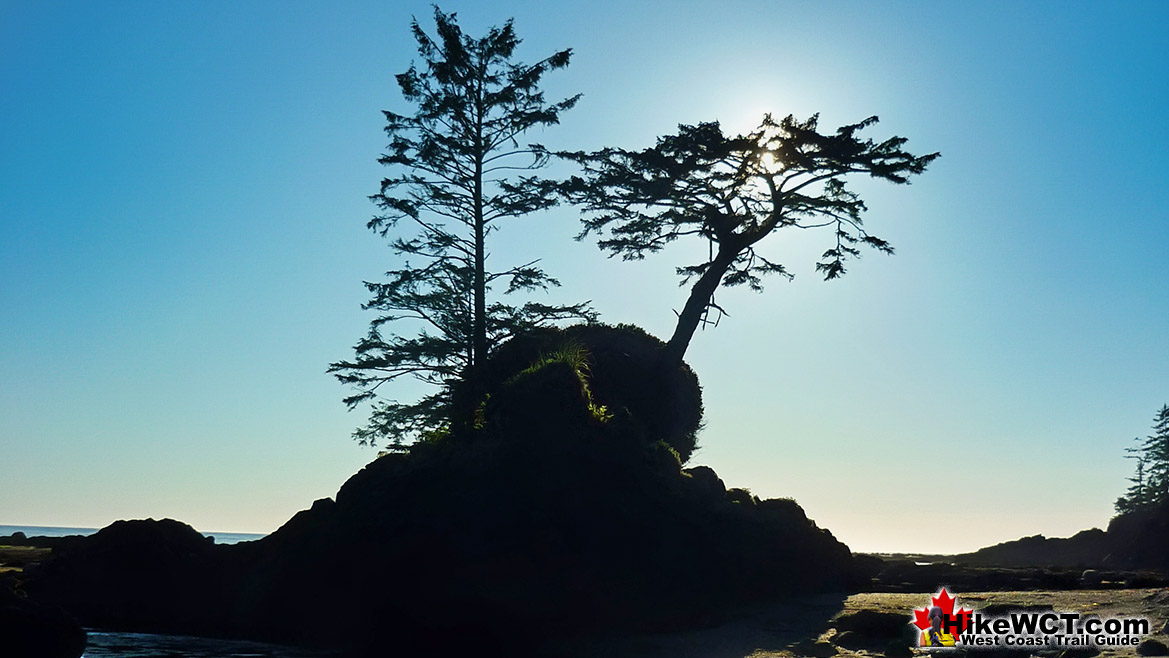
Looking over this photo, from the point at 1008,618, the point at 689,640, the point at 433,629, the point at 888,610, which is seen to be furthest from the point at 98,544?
the point at 1008,618

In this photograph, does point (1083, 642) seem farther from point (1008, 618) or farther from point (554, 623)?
point (554, 623)

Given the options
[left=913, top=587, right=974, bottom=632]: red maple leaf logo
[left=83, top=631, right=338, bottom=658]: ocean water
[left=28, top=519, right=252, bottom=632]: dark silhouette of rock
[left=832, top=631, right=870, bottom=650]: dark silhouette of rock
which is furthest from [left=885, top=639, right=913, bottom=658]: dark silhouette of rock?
[left=28, top=519, right=252, bottom=632]: dark silhouette of rock

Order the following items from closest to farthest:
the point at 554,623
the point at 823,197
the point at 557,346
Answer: the point at 554,623
the point at 557,346
the point at 823,197

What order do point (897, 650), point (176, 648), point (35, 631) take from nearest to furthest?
point (897, 650) < point (35, 631) < point (176, 648)

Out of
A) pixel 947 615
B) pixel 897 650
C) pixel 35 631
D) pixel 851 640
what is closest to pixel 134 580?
pixel 35 631

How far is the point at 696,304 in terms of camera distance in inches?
887

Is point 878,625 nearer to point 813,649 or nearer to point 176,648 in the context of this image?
point 813,649

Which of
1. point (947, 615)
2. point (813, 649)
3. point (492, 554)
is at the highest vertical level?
point (492, 554)

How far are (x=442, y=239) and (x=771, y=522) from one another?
1496 cm

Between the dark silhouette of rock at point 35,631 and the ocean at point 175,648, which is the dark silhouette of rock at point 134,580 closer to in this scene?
the ocean at point 175,648

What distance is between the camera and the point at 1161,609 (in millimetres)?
10531

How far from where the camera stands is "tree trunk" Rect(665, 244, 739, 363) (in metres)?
22.0

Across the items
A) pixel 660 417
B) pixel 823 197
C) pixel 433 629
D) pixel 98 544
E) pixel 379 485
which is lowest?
pixel 433 629

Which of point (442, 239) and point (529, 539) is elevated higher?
point (442, 239)
